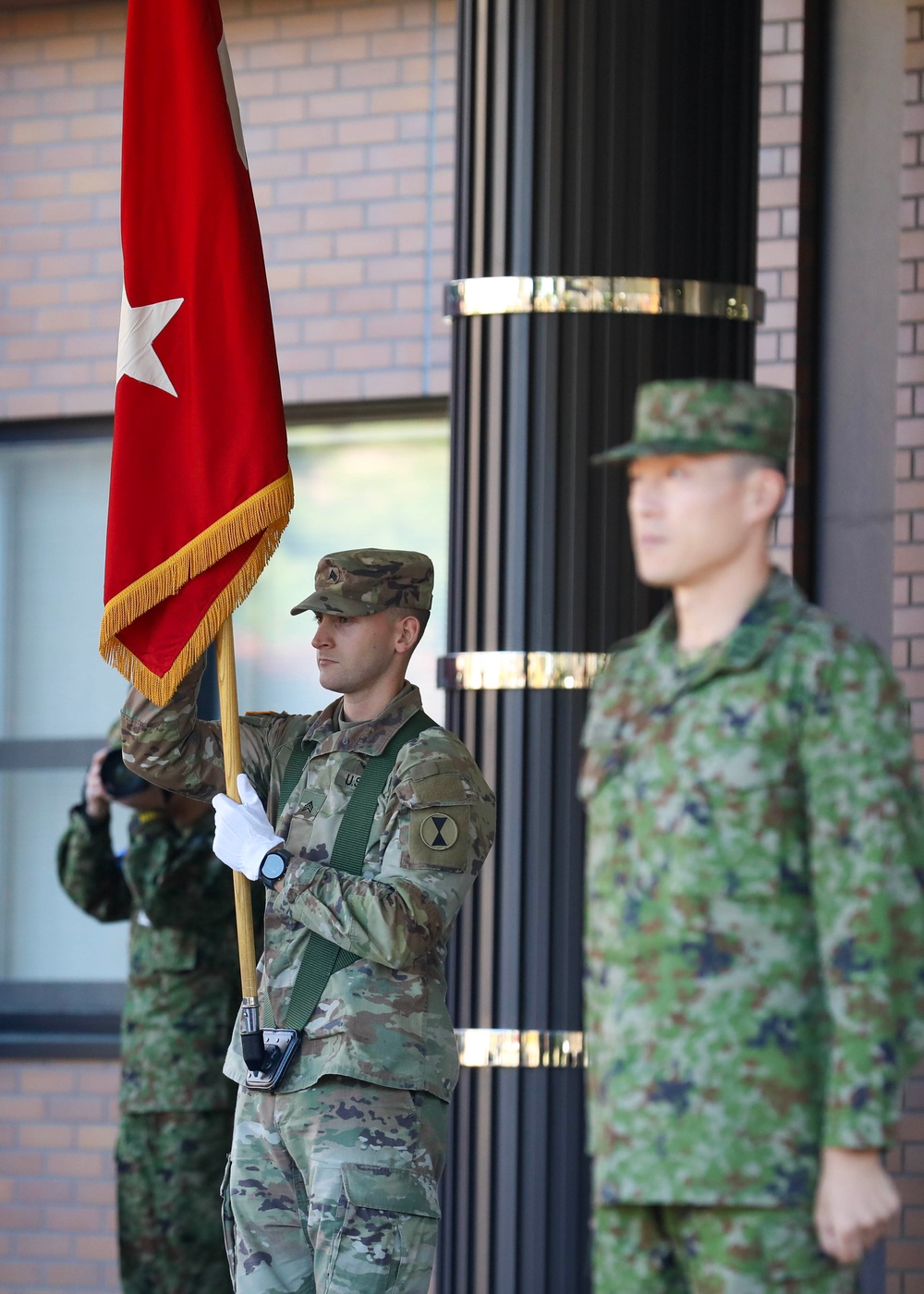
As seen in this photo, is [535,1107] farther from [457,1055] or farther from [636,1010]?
[636,1010]

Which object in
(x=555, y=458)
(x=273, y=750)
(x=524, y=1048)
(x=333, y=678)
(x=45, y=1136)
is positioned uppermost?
(x=555, y=458)

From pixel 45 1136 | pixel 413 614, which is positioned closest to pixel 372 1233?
pixel 413 614

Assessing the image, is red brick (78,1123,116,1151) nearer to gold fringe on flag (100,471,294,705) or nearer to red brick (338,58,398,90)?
gold fringe on flag (100,471,294,705)

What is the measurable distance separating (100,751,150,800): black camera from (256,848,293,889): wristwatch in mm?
2141

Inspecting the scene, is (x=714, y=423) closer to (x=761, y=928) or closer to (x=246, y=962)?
(x=761, y=928)

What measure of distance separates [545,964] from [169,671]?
3.07 ft

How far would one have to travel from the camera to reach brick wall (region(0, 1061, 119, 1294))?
6.27 m

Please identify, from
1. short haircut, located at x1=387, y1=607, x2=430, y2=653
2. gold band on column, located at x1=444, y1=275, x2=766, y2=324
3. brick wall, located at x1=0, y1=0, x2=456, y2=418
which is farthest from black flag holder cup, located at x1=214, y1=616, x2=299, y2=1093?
brick wall, located at x1=0, y1=0, x2=456, y2=418

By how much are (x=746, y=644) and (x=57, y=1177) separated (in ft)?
14.7

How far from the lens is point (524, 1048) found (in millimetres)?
3996

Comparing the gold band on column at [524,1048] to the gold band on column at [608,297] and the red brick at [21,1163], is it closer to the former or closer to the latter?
the gold band on column at [608,297]

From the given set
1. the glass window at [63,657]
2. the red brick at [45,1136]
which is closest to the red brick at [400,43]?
the glass window at [63,657]

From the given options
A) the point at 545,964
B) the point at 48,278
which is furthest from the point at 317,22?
the point at 545,964

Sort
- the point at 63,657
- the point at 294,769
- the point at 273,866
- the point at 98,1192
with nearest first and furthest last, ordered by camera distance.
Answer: the point at 273,866
the point at 294,769
the point at 98,1192
the point at 63,657
